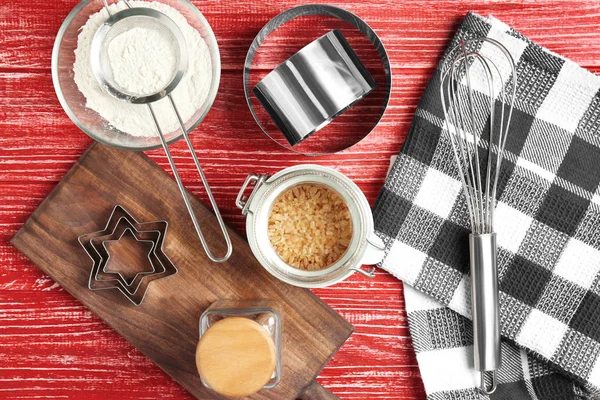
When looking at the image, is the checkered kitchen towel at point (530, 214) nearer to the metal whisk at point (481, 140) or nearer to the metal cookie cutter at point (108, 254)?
the metal whisk at point (481, 140)

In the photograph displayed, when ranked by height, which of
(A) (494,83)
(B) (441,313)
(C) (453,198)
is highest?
(A) (494,83)

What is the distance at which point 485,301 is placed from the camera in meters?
0.60

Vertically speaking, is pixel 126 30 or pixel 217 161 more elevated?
pixel 126 30

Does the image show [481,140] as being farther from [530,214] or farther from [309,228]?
[309,228]

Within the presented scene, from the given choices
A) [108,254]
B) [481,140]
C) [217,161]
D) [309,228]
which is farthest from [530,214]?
[108,254]

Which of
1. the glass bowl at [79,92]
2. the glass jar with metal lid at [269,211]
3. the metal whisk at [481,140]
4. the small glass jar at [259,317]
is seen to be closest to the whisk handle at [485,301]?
the metal whisk at [481,140]

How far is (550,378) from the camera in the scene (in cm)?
63

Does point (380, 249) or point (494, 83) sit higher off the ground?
point (494, 83)

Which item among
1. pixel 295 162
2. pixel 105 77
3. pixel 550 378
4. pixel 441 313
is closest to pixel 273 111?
pixel 295 162

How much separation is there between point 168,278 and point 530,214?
40cm

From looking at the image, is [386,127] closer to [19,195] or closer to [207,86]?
[207,86]

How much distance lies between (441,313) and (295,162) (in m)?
0.23

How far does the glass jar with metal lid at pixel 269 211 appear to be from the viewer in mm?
566

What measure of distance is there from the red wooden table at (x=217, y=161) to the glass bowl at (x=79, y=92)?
44 mm
